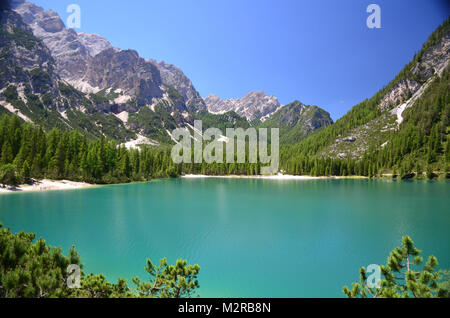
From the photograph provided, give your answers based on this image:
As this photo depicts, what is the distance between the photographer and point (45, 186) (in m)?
47.6

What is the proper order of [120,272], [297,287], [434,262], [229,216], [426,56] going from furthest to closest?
[426,56] < [229,216] < [120,272] < [297,287] < [434,262]

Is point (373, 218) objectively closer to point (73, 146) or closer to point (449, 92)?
point (73, 146)

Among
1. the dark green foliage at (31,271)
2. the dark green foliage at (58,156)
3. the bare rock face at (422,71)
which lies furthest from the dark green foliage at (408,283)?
the bare rock face at (422,71)

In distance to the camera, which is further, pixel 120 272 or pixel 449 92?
pixel 449 92

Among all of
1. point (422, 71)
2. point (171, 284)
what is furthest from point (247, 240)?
point (422, 71)

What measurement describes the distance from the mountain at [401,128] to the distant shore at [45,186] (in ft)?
339

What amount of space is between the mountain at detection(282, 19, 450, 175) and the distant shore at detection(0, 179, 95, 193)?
339ft

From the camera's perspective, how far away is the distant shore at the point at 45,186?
4124 centimetres

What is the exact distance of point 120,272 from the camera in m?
11.4

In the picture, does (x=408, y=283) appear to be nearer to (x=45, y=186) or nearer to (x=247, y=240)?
(x=247, y=240)

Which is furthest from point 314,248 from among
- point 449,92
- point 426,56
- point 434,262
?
point 426,56

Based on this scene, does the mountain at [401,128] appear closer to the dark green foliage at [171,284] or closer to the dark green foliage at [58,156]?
the dark green foliage at [58,156]

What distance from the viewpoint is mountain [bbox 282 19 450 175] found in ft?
325
